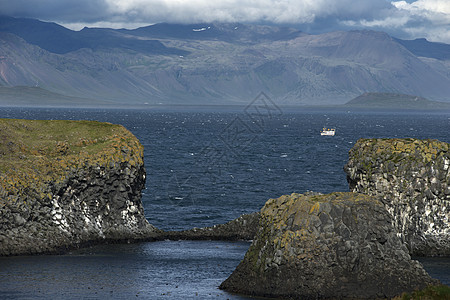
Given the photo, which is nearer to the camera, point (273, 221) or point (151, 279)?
point (273, 221)

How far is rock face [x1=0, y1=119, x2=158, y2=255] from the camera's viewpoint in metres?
39.8

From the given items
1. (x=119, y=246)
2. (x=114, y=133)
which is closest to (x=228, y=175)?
(x=114, y=133)

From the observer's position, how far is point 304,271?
2909 centimetres

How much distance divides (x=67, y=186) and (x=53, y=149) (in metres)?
5.84

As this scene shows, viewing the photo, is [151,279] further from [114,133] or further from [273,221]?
[114,133]

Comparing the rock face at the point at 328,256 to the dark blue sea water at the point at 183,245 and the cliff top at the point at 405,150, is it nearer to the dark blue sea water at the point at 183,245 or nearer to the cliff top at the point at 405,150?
the dark blue sea water at the point at 183,245

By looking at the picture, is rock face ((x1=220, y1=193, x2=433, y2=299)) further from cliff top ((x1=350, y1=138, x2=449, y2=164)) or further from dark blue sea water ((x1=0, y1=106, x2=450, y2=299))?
cliff top ((x1=350, y1=138, x2=449, y2=164))

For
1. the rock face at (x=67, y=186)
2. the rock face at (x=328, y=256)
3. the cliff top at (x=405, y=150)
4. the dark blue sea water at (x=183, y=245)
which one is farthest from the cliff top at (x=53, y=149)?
the rock face at (x=328, y=256)

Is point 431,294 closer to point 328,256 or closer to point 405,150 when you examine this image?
point 328,256

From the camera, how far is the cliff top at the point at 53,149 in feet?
137

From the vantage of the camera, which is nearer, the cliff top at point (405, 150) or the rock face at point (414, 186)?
the rock face at point (414, 186)

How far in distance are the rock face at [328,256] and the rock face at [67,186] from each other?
48.2 ft

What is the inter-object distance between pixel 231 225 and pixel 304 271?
65.6ft

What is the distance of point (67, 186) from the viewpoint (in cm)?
4331
